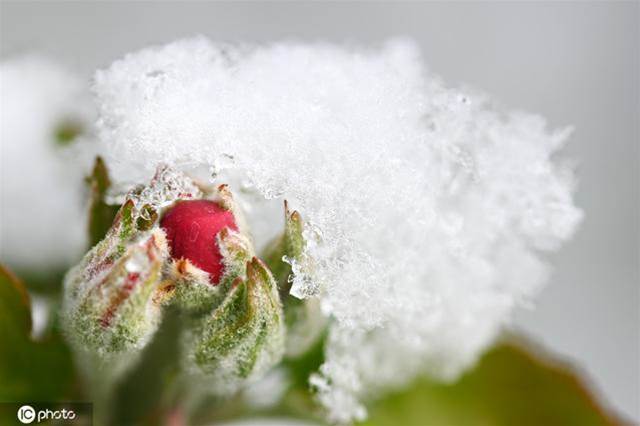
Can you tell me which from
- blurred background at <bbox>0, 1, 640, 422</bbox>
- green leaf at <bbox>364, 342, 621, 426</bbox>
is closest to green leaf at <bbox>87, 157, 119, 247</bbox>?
green leaf at <bbox>364, 342, 621, 426</bbox>

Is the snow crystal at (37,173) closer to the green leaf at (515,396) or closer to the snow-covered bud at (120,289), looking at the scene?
the snow-covered bud at (120,289)

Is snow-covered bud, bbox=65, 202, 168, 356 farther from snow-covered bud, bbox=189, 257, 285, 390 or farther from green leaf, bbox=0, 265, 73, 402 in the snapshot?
green leaf, bbox=0, 265, 73, 402

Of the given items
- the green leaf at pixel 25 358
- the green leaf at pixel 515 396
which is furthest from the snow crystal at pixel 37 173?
the green leaf at pixel 515 396

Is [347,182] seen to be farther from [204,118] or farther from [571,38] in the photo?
[571,38]

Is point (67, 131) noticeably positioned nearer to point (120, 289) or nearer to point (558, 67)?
point (120, 289)

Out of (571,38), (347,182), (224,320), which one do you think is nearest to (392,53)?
(347,182)

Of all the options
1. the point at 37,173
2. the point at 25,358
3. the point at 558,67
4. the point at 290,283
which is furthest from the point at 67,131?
the point at 558,67
